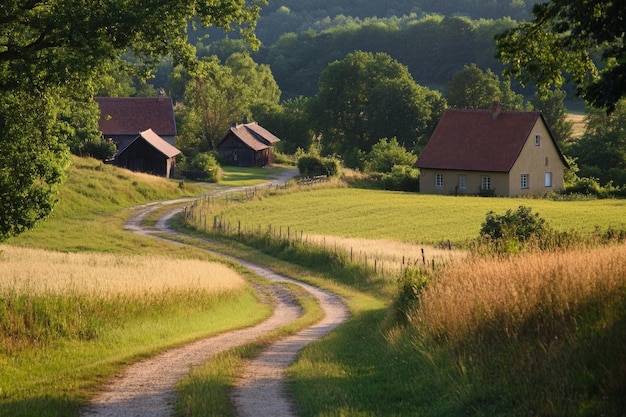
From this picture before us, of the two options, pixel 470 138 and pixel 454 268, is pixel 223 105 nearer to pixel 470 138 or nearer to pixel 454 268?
pixel 470 138

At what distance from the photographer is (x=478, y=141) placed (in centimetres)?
8538

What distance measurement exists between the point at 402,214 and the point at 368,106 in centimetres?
5424

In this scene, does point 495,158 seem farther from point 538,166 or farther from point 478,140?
point 538,166

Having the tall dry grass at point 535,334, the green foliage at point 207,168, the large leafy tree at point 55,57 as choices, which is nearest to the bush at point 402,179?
the green foliage at point 207,168

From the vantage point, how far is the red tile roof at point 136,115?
107 meters

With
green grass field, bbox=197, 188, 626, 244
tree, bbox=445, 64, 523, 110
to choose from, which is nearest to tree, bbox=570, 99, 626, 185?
tree, bbox=445, 64, 523, 110

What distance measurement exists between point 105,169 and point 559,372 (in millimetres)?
71359

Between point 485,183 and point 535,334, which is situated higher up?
point 485,183

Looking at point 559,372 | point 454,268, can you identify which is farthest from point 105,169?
point 559,372

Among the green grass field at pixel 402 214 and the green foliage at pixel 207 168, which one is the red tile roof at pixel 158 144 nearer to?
the green foliage at pixel 207 168

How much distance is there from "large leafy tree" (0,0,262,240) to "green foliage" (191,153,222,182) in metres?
73.6

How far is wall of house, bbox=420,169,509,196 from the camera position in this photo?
82.0m

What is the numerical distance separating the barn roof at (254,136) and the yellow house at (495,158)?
33.7 m

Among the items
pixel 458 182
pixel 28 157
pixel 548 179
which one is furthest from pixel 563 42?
pixel 548 179
